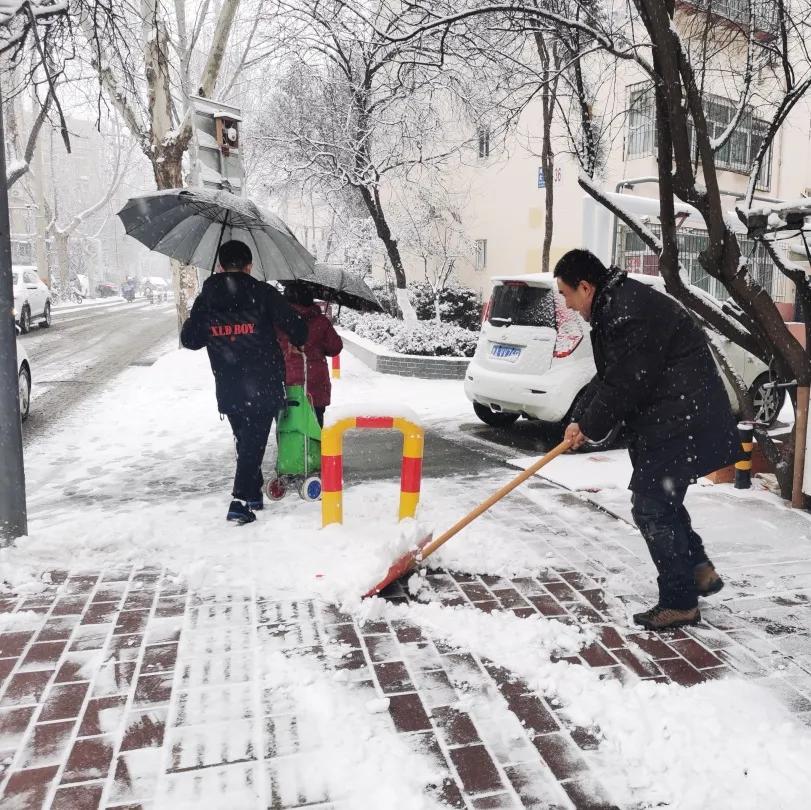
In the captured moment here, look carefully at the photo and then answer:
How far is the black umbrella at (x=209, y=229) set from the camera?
4699 millimetres

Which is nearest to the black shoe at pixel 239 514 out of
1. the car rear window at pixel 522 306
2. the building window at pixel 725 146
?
the car rear window at pixel 522 306

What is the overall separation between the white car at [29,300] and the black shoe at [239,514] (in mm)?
16398

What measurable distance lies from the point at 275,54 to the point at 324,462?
12984 mm

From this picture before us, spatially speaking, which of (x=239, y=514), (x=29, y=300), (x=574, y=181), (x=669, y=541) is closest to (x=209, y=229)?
(x=239, y=514)

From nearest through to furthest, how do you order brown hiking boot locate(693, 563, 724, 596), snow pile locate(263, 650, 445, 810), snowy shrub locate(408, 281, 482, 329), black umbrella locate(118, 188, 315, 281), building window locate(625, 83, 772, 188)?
snow pile locate(263, 650, 445, 810), brown hiking boot locate(693, 563, 724, 596), black umbrella locate(118, 188, 315, 281), building window locate(625, 83, 772, 188), snowy shrub locate(408, 281, 482, 329)

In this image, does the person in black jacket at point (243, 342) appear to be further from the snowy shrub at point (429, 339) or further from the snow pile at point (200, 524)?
the snowy shrub at point (429, 339)

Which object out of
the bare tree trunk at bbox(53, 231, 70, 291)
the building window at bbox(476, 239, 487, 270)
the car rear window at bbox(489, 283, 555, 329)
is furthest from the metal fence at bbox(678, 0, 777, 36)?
the bare tree trunk at bbox(53, 231, 70, 291)

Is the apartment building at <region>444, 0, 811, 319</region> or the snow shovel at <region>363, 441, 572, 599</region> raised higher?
the apartment building at <region>444, 0, 811, 319</region>

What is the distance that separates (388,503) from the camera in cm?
549

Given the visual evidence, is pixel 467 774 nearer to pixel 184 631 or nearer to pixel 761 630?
pixel 184 631

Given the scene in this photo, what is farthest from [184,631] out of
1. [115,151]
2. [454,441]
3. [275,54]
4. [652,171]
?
[115,151]

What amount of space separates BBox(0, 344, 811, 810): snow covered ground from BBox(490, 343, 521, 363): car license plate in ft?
4.35

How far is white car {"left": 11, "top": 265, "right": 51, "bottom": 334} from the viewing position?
1938 cm

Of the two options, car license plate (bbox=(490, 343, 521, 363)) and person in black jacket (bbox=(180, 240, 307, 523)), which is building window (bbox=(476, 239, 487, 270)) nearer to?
car license plate (bbox=(490, 343, 521, 363))
